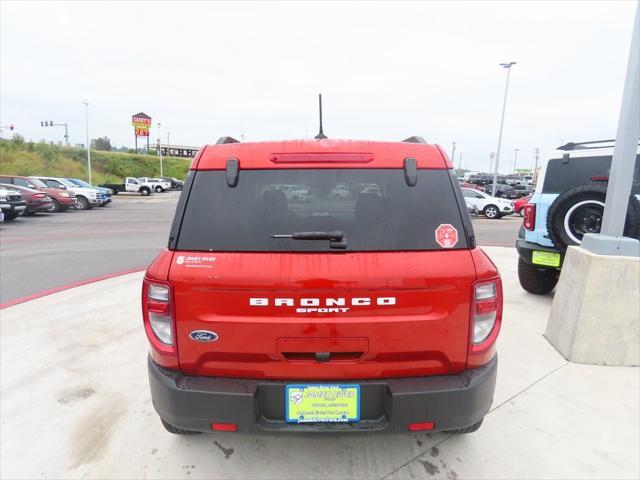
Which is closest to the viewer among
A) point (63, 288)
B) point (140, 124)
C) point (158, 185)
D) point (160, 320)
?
point (160, 320)

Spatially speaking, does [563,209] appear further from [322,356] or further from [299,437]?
[299,437]

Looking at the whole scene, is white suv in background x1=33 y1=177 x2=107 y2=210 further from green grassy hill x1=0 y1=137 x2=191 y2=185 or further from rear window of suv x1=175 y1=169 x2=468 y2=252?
rear window of suv x1=175 y1=169 x2=468 y2=252

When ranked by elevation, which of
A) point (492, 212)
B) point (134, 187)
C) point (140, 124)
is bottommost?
point (134, 187)

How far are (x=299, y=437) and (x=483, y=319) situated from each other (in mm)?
1064

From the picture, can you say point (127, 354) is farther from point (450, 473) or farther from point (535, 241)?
point (535, 241)

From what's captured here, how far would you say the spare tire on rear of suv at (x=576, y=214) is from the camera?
427cm

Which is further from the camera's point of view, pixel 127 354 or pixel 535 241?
pixel 535 241

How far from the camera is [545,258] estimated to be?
15.9 feet

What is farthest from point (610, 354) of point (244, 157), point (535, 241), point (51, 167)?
point (51, 167)

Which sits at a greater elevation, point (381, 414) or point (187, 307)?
point (187, 307)

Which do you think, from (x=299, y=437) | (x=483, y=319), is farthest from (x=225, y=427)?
(x=483, y=319)

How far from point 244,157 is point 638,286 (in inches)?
135

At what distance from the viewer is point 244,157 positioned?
6.54 feet

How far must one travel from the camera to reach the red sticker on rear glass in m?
1.89
